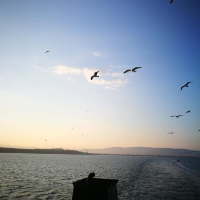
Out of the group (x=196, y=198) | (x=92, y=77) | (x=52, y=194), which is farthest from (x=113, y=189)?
(x=196, y=198)

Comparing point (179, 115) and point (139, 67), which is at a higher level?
point (139, 67)

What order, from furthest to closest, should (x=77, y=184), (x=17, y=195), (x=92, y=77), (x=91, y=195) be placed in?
(x=92, y=77)
(x=17, y=195)
(x=77, y=184)
(x=91, y=195)

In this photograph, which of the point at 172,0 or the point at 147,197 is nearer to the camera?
the point at 172,0

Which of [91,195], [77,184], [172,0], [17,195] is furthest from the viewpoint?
[17,195]

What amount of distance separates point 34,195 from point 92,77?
612 inches

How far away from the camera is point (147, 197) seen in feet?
52.0

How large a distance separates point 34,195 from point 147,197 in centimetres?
1344

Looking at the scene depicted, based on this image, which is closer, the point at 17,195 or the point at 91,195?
the point at 91,195

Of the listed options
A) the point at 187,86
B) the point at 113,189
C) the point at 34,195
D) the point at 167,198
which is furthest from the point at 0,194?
the point at 187,86

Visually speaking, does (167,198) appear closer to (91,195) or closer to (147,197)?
(147,197)

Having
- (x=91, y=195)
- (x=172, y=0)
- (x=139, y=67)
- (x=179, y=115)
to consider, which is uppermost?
(x=172, y=0)

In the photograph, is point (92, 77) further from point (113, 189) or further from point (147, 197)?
point (147, 197)

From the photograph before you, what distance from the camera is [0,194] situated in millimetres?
15359

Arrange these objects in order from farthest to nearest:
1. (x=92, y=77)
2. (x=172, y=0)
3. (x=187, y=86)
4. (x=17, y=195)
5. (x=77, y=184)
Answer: (x=187, y=86), (x=92, y=77), (x=17, y=195), (x=172, y=0), (x=77, y=184)
